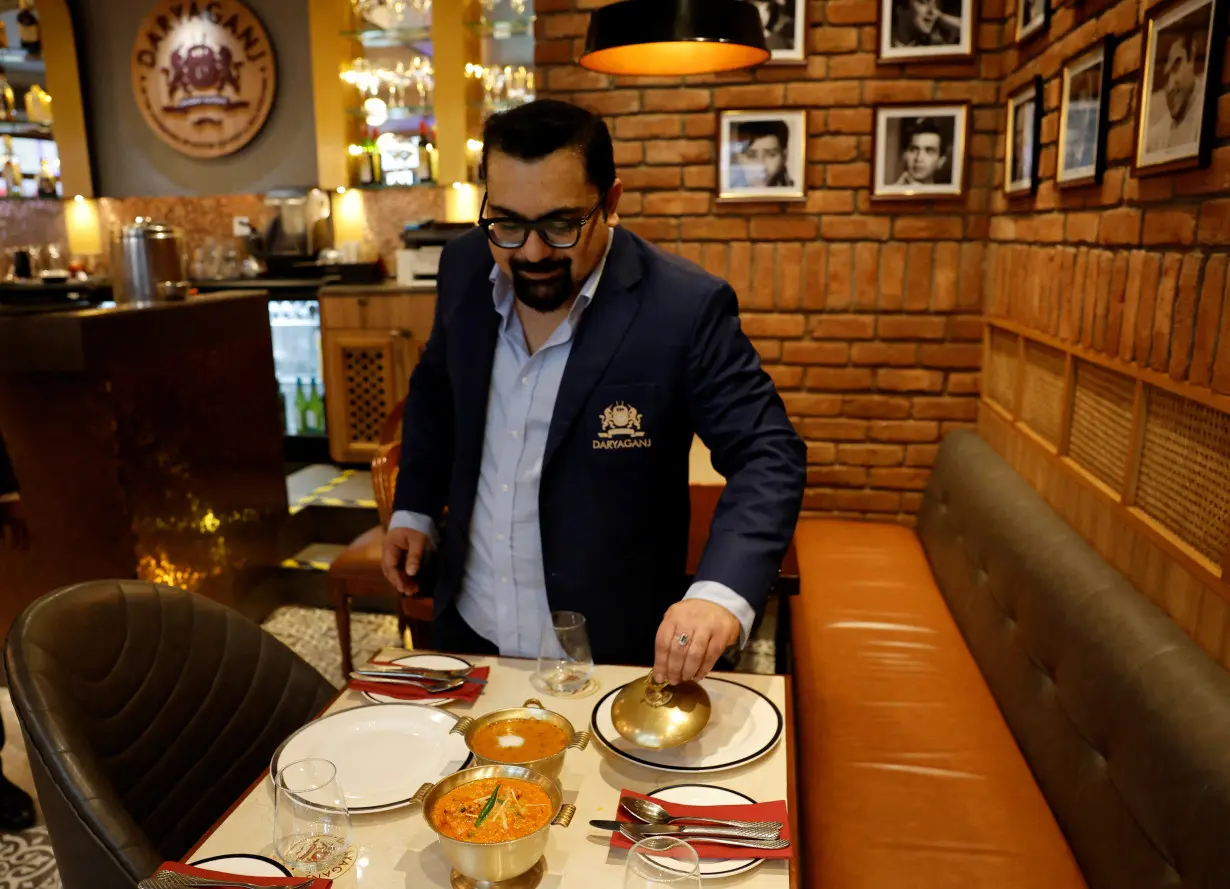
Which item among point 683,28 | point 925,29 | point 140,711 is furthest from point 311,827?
point 925,29

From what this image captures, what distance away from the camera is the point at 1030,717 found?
6.45 feet

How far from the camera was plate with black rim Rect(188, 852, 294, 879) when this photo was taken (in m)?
1.07

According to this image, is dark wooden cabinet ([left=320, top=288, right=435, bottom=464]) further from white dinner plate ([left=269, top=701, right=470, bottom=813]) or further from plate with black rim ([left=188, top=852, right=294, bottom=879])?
plate with black rim ([left=188, top=852, right=294, bottom=879])

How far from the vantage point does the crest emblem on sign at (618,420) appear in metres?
1.67

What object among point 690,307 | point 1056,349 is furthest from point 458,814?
point 1056,349

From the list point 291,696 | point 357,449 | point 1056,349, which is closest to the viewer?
point 291,696

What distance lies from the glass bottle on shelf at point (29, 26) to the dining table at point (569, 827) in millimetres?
7259

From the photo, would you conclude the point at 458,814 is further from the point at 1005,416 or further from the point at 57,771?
the point at 1005,416

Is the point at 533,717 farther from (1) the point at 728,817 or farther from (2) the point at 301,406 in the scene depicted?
(2) the point at 301,406

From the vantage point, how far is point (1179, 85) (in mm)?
1754

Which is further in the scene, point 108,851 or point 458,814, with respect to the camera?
point 108,851

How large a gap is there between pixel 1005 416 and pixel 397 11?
481cm

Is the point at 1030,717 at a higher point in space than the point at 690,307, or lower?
lower

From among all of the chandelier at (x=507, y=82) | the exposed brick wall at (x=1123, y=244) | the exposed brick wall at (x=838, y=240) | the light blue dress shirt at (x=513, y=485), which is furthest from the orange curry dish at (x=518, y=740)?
the chandelier at (x=507, y=82)
